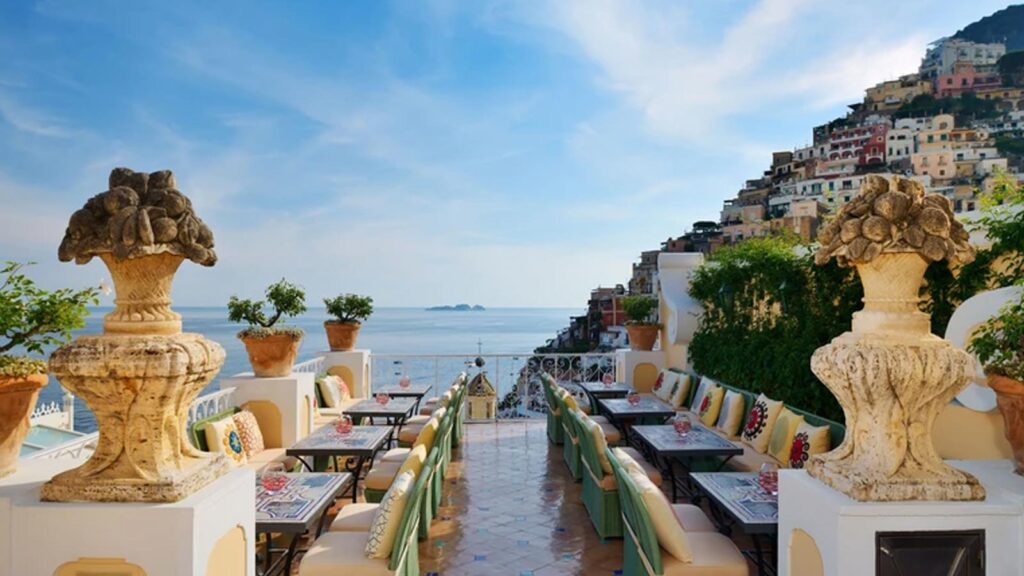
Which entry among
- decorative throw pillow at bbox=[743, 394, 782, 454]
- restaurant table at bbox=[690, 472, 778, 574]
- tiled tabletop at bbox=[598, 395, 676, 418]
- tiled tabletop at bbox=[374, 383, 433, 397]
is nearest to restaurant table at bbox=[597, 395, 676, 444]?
tiled tabletop at bbox=[598, 395, 676, 418]

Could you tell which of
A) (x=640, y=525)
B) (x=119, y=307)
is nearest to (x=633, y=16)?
(x=640, y=525)

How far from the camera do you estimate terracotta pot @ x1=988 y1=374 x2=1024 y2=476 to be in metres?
2.73

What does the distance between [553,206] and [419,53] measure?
9098 millimetres

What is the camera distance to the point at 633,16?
7.11 metres

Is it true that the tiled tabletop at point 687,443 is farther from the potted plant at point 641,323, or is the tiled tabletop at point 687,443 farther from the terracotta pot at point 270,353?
the potted plant at point 641,323

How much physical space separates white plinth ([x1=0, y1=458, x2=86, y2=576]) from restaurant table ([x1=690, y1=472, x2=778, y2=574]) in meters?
3.07

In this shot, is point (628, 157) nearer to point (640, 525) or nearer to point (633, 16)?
point (633, 16)

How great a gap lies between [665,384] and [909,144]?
6647 cm

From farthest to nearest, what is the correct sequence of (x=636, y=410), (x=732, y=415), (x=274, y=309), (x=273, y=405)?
(x=274, y=309) < (x=636, y=410) < (x=732, y=415) < (x=273, y=405)

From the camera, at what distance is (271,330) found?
21.9 feet

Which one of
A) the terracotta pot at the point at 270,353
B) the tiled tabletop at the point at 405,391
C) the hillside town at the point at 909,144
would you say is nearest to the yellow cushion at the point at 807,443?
the terracotta pot at the point at 270,353

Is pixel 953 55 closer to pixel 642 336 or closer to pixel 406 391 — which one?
pixel 642 336

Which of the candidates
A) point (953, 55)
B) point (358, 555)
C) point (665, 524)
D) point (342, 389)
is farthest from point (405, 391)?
point (953, 55)

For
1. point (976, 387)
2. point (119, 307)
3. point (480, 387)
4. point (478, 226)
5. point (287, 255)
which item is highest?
point (478, 226)
